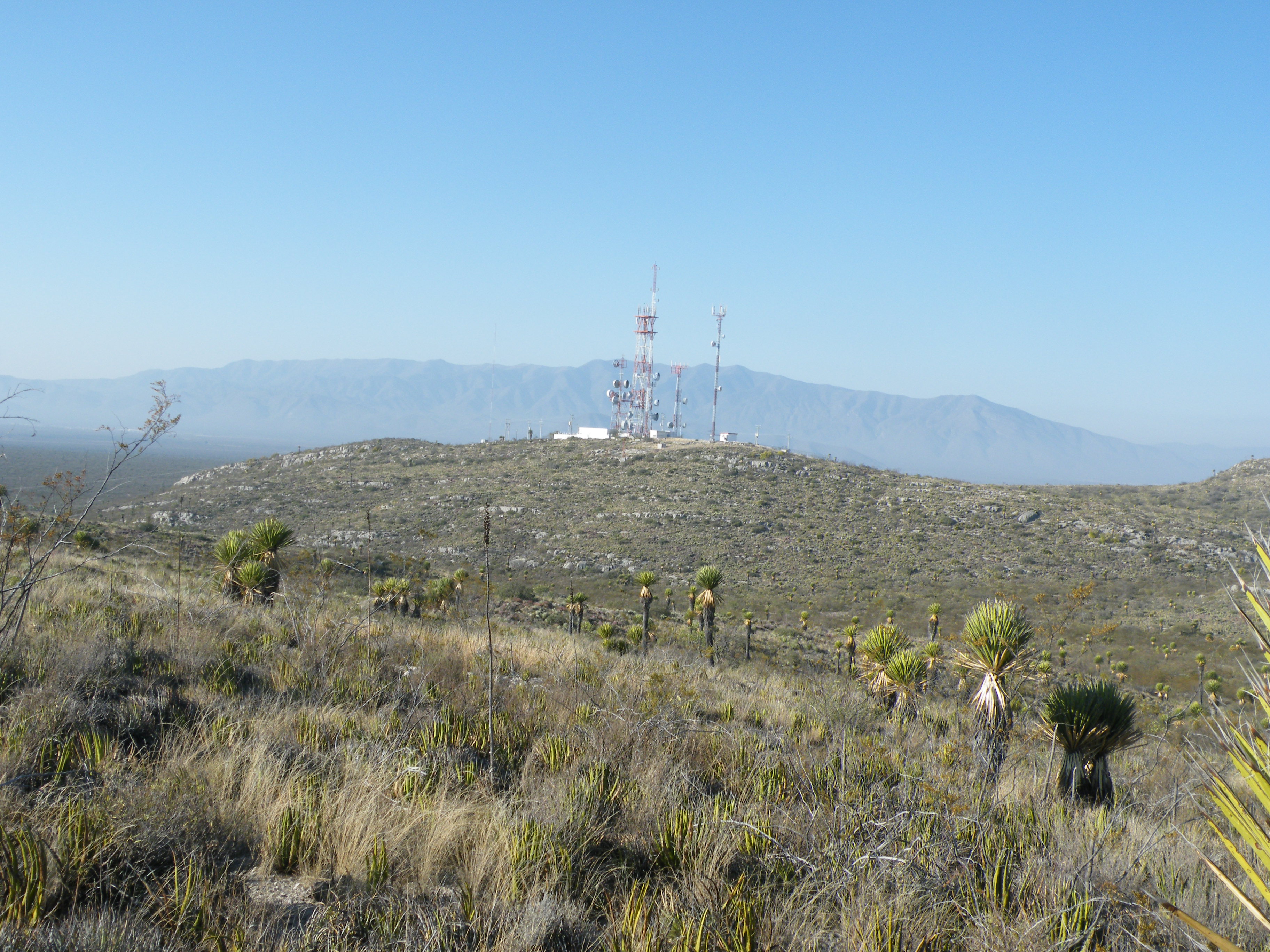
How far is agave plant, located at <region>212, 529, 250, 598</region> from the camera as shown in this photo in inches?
446

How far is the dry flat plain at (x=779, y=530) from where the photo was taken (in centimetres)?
3275

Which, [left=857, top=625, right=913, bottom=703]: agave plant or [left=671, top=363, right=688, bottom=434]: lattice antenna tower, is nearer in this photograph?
[left=857, top=625, right=913, bottom=703]: agave plant

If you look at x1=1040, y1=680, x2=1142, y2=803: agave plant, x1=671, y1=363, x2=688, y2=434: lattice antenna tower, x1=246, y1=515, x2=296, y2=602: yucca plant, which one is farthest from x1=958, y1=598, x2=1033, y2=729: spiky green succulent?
x1=671, y1=363, x2=688, y2=434: lattice antenna tower

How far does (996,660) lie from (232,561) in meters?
11.1

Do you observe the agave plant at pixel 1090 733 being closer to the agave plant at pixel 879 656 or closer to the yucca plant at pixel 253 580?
the agave plant at pixel 879 656

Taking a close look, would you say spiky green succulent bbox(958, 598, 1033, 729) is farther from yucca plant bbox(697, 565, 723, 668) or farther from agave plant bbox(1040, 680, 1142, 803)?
yucca plant bbox(697, 565, 723, 668)

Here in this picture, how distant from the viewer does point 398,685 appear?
5.85m

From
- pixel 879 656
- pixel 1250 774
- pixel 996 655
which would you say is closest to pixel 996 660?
pixel 996 655

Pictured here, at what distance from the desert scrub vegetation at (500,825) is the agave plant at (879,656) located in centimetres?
322

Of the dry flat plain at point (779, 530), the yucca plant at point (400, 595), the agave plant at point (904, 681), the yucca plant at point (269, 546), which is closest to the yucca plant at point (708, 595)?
the dry flat plain at point (779, 530)

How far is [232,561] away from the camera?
37.0 feet

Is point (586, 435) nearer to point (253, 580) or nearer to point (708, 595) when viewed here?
point (708, 595)

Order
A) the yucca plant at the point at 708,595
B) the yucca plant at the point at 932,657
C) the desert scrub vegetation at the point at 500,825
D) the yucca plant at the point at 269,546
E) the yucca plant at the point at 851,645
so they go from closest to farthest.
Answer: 1. the desert scrub vegetation at the point at 500,825
2. the yucca plant at the point at 269,546
3. the yucca plant at the point at 932,657
4. the yucca plant at the point at 851,645
5. the yucca plant at the point at 708,595

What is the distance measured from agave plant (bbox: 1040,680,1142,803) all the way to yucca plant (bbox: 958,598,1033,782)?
0.45 meters
